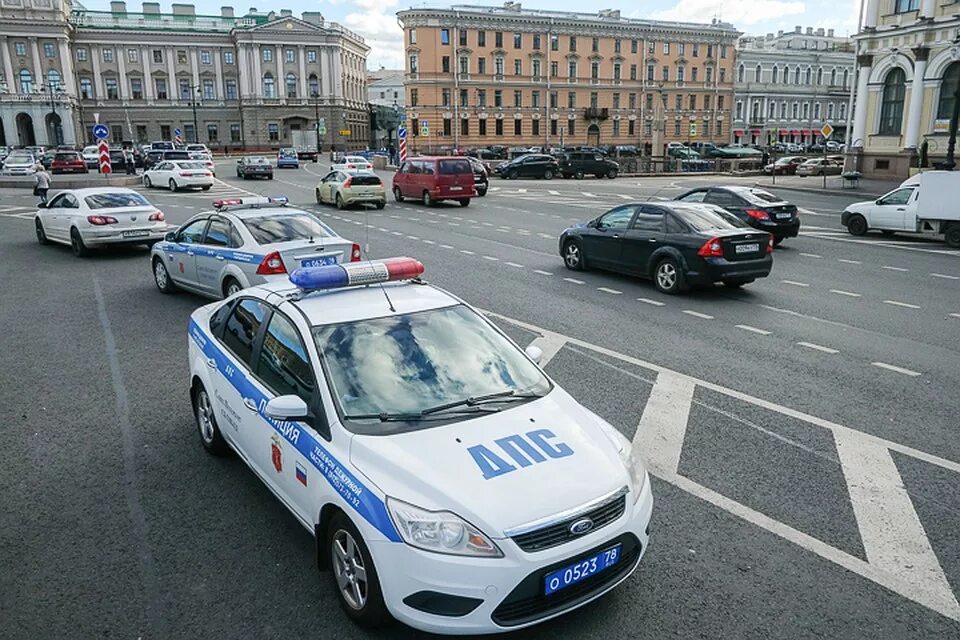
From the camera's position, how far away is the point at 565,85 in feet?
305

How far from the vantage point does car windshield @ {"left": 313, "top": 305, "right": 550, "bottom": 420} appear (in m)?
4.32

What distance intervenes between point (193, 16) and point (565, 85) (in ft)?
180

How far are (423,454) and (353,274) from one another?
169 centimetres

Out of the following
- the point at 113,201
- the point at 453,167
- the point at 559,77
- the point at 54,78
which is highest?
the point at 54,78

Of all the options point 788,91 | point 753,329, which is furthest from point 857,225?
point 788,91

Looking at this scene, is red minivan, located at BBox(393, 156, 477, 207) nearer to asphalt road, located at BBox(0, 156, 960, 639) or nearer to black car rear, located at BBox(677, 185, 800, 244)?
black car rear, located at BBox(677, 185, 800, 244)

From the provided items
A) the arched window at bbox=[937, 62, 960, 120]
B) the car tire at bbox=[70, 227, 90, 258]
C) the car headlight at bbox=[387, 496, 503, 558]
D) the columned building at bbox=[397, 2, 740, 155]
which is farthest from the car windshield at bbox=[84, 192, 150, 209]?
the columned building at bbox=[397, 2, 740, 155]

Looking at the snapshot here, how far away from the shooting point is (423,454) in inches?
151

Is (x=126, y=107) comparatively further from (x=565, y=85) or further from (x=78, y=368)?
(x=78, y=368)

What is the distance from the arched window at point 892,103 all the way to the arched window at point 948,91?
231cm

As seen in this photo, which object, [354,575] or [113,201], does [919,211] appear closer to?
[113,201]

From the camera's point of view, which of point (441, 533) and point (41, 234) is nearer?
point (441, 533)

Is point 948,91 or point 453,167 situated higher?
point 948,91

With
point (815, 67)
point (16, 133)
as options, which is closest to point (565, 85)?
point (815, 67)
